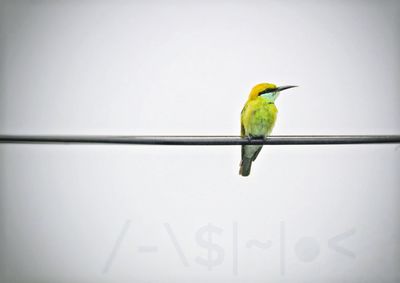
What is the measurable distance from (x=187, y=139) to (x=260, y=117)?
3.91ft

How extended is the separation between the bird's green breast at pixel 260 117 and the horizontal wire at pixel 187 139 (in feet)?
3.27

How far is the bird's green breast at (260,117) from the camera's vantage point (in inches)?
86.8

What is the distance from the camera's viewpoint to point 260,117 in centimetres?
220

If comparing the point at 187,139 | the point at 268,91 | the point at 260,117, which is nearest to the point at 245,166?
the point at 260,117

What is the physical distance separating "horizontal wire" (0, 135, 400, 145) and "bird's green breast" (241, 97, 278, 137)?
1.00 metres

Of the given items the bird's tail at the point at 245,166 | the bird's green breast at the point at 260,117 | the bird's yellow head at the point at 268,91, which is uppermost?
the bird's yellow head at the point at 268,91

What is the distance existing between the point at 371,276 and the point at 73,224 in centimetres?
761

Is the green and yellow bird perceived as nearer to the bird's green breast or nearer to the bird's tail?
the bird's green breast

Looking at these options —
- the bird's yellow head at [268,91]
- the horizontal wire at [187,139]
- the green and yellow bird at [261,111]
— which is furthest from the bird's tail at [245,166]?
the horizontal wire at [187,139]

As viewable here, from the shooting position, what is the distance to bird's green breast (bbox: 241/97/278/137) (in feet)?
7.23

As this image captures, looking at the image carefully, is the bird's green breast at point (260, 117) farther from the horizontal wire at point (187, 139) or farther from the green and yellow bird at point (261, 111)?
the horizontal wire at point (187, 139)

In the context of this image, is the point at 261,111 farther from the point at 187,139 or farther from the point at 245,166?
the point at 187,139

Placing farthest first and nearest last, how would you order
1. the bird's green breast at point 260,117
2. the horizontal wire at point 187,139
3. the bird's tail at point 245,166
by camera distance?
the bird's tail at point 245,166
the bird's green breast at point 260,117
the horizontal wire at point 187,139

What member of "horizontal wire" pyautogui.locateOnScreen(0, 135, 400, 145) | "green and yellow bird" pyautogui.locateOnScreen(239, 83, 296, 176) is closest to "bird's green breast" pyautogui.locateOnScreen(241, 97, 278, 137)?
"green and yellow bird" pyautogui.locateOnScreen(239, 83, 296, 176)
